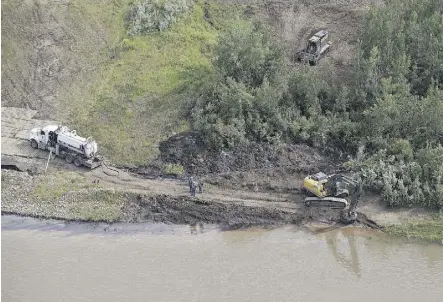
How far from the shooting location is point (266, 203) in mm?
32594

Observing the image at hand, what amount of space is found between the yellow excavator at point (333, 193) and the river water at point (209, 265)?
3.34 feet

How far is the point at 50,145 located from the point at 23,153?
1.61 m

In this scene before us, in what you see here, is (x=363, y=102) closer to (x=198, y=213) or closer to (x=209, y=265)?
(x=198, y=213)

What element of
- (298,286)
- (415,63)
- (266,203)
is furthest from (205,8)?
(298,286)

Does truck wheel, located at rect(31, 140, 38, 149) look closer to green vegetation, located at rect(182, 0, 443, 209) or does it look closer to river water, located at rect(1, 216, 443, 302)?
river water, located at rect(1, 216, 443, 302)

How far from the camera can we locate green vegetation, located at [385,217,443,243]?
30.7 m

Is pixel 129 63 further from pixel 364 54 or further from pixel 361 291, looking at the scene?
pixel 361 291

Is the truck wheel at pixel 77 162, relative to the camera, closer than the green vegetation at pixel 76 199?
No

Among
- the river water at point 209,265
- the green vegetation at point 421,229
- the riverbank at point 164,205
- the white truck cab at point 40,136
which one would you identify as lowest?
the river water at point 209,265

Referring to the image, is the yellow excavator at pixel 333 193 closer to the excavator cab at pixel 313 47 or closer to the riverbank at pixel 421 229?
the riverbank at pixel 421 229

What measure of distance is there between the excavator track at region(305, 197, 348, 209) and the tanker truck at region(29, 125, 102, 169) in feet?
35.3

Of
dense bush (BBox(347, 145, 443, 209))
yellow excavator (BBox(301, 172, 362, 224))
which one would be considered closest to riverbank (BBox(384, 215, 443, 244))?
dense bush (BBox(347, 145, 443, 209))

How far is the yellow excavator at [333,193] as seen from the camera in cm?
3148

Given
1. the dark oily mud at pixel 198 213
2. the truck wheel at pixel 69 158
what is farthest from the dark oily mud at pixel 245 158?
the truck wheel at pixel 69 158
